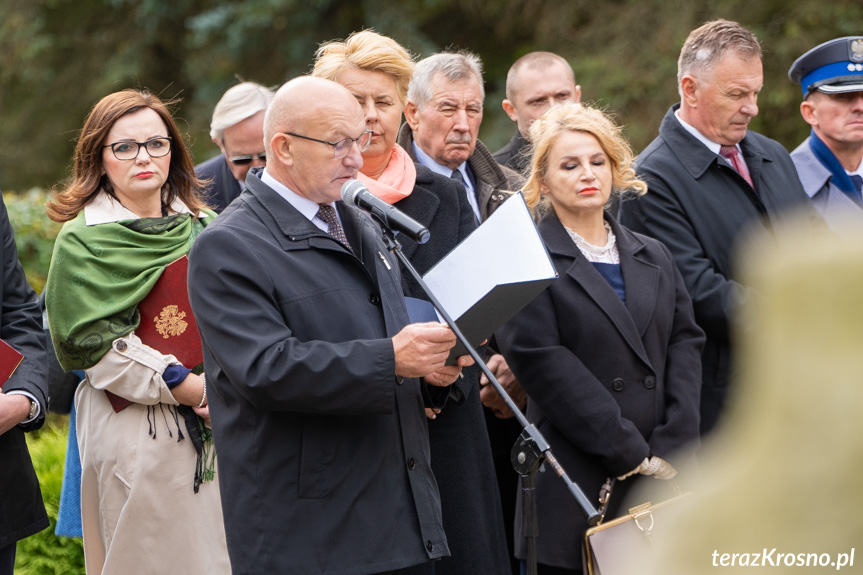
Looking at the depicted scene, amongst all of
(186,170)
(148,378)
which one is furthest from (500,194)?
(148,378)

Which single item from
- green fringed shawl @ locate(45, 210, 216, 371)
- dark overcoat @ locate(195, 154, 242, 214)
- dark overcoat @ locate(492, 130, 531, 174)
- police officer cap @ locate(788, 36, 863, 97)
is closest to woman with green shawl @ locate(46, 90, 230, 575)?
green fringed shawl @ locate(45, 210, 216, 371)

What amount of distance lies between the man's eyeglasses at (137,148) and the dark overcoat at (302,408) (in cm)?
109

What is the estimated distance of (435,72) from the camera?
4.64 m

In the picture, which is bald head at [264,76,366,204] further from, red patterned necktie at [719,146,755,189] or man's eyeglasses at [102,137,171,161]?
red patterned necktie at [719,146,755,189]

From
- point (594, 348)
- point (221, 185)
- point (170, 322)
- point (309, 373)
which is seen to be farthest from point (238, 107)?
point (309, 373)

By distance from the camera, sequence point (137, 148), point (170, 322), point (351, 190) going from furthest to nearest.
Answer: point (137, 148), point (170, 322), point (351, 190)

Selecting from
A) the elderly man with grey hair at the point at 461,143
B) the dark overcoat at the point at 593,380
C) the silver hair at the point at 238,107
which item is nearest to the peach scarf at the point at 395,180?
the elderly man with grey hair at the point at 461,143

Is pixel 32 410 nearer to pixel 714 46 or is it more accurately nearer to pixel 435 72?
pixel 435 72

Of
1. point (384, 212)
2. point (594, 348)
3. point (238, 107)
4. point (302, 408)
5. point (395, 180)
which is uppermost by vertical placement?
point (238, 107)

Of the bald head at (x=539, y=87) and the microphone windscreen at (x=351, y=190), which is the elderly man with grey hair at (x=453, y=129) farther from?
the microphone windscreen at (x=351, y=190)

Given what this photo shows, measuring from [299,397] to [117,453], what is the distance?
4.24 feet

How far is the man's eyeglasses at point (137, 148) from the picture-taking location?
3908 mm

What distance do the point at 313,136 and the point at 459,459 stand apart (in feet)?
4.37

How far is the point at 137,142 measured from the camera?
12.9 feet
